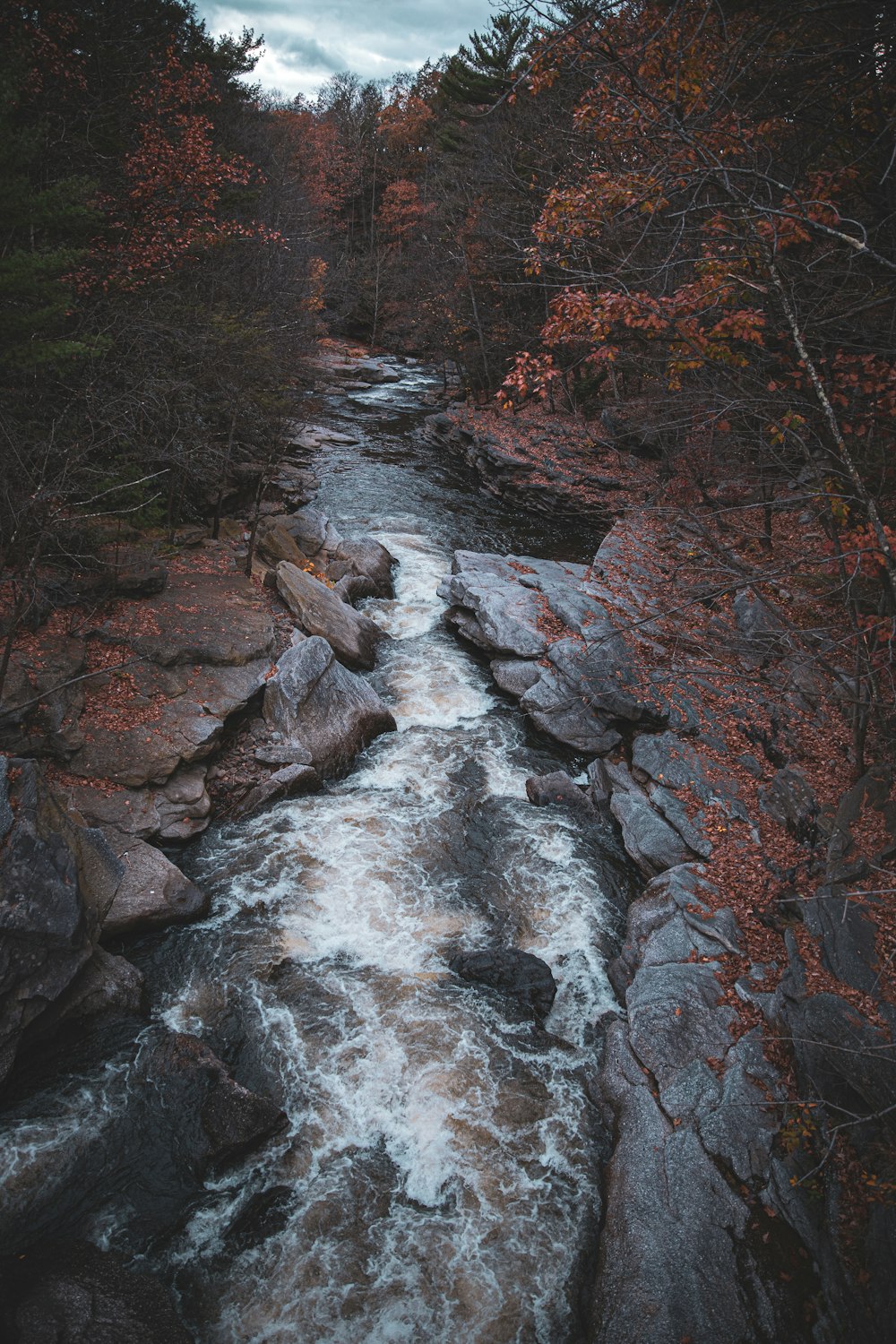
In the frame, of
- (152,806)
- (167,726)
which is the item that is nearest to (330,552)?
(167,726)

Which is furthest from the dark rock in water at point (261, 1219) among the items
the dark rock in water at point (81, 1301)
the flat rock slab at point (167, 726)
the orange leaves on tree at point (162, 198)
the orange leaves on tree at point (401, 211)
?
the orange leaves on tree at point (401, 211)

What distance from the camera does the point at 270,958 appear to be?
712 centimetres

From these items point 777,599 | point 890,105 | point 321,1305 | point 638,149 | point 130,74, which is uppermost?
point 130,74

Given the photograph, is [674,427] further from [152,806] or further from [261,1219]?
[261,1219]

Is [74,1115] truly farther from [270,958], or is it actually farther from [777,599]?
[777,599]

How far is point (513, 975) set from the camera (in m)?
7.02

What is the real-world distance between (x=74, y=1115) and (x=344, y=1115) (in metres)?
2.29

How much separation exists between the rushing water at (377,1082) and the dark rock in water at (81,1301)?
0.65 feet

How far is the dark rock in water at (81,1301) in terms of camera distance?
394 centimetres

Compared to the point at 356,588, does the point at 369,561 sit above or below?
above

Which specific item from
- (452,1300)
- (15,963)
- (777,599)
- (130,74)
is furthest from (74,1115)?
(130,74)

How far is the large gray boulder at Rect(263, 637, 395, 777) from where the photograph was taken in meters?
9.99

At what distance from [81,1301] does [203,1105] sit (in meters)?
1.44

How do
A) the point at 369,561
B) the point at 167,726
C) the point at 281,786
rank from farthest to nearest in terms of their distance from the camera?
the point at 369,561, the point at 281,786, the point at 167,726
